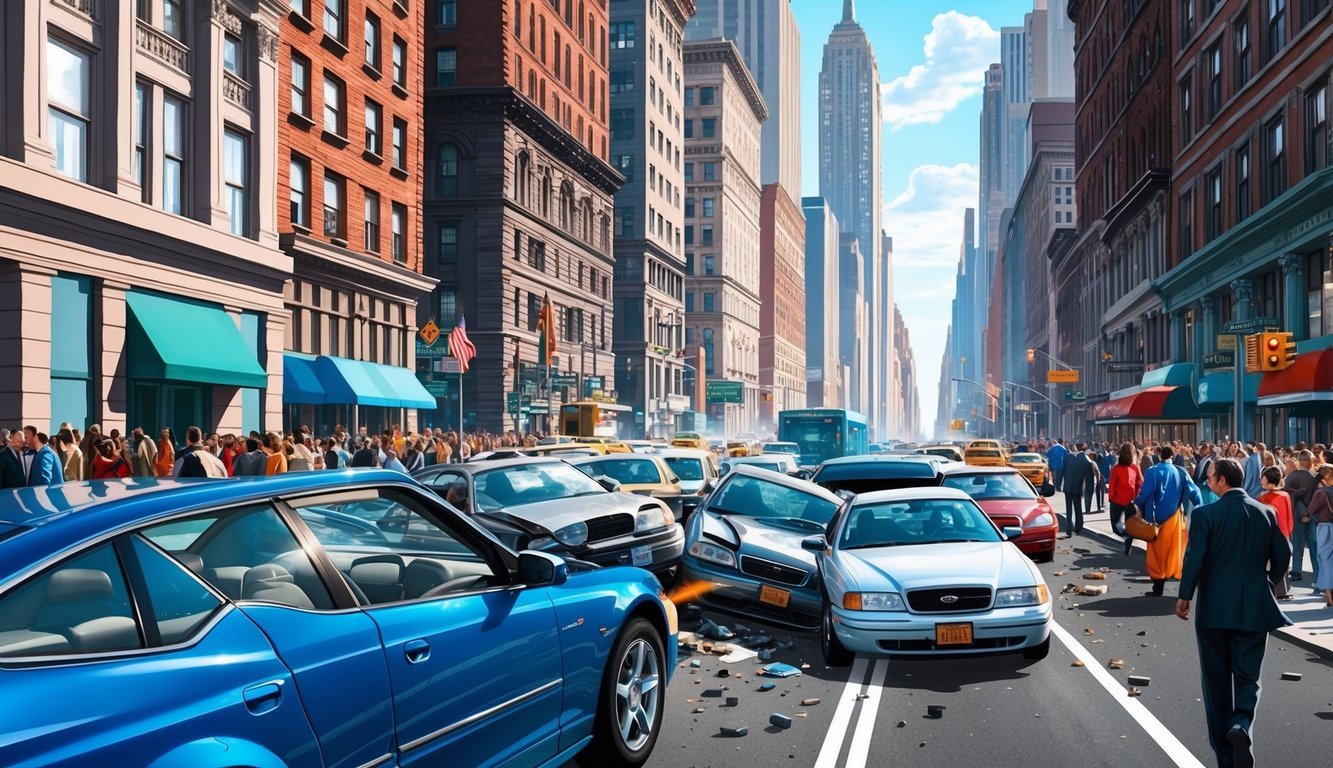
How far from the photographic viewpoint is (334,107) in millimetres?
36781

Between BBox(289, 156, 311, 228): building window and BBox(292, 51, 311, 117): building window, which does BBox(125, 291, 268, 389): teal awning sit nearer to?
BBox(289, 156, 311, 228): building window

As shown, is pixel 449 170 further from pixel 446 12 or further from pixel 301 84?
pixel 301 84

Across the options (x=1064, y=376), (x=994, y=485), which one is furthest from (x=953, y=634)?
(x=1064, y=376)

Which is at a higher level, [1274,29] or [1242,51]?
[1242,51]

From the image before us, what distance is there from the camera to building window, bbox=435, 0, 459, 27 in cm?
5716

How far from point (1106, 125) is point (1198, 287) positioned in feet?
88.9

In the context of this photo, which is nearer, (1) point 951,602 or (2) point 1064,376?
(1) point 951,602

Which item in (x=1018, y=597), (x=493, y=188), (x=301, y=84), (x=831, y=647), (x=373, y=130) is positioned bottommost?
(x=831, y=647)

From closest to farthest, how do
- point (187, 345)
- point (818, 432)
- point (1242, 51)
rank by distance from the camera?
1. point (187, 345)
2. point (1242, 51)
3. point (818, 432)

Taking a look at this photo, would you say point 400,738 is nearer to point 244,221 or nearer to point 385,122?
point 244,221

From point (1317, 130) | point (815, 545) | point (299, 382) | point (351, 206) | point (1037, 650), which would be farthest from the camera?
point (351, 206)

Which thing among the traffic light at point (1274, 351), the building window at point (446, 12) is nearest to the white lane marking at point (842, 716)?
the traffic light at point (1274, 351)

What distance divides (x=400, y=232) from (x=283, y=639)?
3934 centimetres

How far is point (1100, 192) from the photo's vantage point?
68.8m
